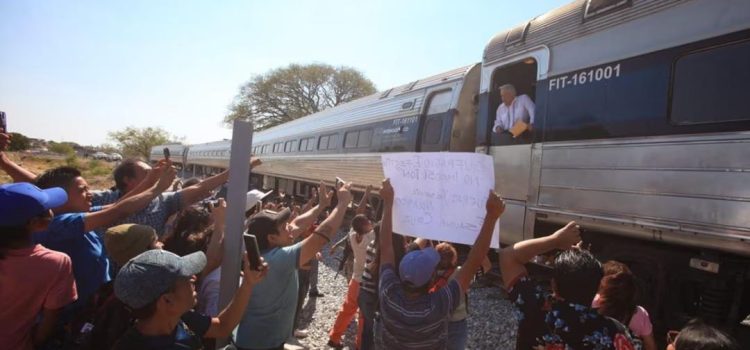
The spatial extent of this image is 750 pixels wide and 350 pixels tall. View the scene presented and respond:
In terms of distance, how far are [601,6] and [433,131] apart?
10.4 feet

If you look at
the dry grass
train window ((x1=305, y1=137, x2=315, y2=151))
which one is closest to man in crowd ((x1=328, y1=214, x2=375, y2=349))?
train window ((x1=305, y1=137, x2=315, y2=151))

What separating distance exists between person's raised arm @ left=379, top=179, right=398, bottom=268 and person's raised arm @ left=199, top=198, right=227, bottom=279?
3.10 feet

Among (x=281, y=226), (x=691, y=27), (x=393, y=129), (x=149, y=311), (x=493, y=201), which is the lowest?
(x=149, y=311)

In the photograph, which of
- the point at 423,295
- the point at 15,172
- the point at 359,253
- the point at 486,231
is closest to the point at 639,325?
the point at 486,231

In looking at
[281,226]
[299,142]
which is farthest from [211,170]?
[281,226]

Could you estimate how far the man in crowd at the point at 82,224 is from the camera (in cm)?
229

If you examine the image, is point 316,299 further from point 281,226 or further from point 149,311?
point 149,311

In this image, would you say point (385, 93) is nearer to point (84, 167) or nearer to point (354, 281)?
point (354, 281)

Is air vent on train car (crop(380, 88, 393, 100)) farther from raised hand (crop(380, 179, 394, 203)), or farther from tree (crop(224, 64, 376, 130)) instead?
tree (crop(224, 64, 376, 130))

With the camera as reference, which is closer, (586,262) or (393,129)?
(586,262)

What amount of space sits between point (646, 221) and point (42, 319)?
431cm

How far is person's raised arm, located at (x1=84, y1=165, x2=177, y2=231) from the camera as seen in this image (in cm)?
230

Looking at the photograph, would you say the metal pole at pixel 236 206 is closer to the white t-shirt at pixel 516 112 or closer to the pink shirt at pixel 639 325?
the pink shirt at pixel 639 325

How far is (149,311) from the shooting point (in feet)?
5.33
